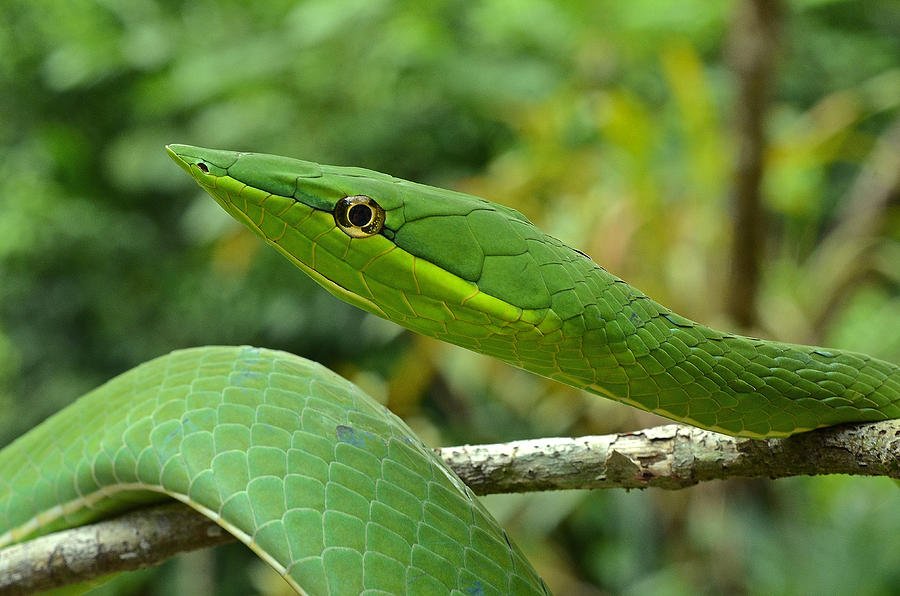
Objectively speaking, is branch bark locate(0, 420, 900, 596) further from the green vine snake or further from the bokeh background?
the bokeh background

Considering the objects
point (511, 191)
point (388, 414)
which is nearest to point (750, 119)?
point (511, 191)

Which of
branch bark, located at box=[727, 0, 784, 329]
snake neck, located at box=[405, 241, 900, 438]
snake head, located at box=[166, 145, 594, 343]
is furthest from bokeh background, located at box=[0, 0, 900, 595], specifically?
snake head, located at box=[166, 145, 594, 343]

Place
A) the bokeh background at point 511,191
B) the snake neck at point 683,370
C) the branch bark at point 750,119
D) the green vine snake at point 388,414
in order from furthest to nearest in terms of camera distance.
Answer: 1. the bokeh background at point 511,191
2. the branch bark at point 750,119
3. the snake neck at point 683,370
4. the green vine snake at point 388,414

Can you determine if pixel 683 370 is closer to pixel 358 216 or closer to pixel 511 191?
pixel 358 216

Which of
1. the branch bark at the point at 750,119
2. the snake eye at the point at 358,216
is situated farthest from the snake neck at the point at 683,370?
the branch bark at the point at 750,119

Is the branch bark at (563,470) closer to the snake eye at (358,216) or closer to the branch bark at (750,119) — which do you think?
the snake eye at (358,216)

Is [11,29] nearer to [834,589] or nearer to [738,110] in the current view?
[738,110]

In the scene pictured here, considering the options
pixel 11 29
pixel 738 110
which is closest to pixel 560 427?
pixel 738 110
